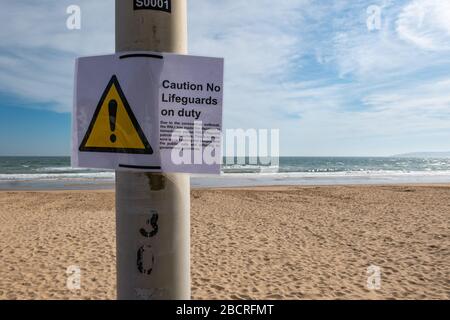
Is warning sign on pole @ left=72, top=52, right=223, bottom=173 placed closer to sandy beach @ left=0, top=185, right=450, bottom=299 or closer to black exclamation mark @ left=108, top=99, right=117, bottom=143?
black exclamation mark @ left=108, top=99, right=117, bottom=143

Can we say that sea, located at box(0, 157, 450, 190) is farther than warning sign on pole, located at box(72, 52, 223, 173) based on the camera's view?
Yes

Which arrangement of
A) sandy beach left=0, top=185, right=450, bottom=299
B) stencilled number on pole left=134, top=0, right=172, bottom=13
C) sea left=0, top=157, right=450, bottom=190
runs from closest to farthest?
stencilled number on pole left=134, top=0, right=172, bottom=13
sandy beach left=0, top=185, right=450, bottom=299
sea left=0, top=157, right=450, bottom=190

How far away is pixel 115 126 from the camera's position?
3.84 ft

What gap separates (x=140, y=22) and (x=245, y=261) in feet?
20.5

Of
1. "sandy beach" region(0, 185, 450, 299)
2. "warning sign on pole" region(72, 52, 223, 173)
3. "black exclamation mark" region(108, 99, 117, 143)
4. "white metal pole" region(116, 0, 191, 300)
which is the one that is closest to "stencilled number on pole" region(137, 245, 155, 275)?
"white metal pole" region(116, 0, 191, 300)

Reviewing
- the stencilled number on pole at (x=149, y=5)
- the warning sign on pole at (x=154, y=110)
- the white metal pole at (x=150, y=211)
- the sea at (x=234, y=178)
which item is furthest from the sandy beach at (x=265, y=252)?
the stencilled number on pole at (x=149, y=5)

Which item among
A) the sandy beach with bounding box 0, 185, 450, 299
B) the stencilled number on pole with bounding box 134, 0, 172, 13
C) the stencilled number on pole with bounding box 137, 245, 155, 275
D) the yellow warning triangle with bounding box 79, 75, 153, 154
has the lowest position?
the sandy beach with bounding box 0, 185, 450, 299

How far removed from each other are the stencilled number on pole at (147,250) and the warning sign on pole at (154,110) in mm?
189

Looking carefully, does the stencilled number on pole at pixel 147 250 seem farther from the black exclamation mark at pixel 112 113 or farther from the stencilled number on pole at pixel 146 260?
the black exclamation mark at pixel 112 113

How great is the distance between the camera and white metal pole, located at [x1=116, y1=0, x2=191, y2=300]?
1.13 m

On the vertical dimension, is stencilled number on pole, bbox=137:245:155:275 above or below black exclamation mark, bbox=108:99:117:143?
below

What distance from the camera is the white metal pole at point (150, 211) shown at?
1135 millimetres

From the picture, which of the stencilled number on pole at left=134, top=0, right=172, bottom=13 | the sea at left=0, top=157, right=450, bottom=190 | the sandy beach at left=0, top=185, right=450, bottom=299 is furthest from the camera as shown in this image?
the sea at left=0, top=157, right=450, bottom=190
